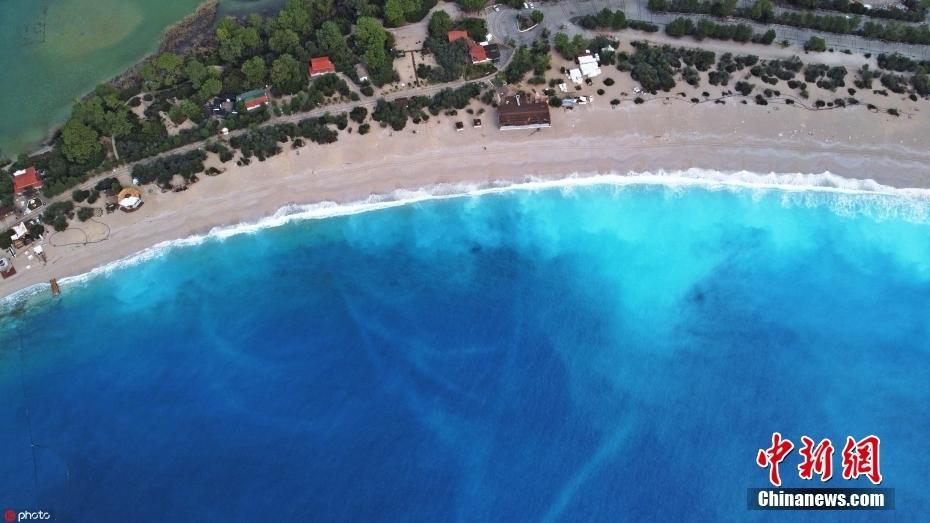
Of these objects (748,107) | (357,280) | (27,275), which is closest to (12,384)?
(27,275)

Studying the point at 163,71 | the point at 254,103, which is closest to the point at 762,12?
the point at 254,103

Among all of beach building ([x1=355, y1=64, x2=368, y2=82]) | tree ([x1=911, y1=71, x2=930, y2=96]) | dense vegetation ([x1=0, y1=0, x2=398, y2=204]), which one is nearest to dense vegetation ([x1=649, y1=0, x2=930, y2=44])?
tree ([x1=911, y1=71, x2=930, y2=96])

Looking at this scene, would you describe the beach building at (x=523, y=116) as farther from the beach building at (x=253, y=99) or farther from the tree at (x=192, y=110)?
the tree at (x=192, y=110)

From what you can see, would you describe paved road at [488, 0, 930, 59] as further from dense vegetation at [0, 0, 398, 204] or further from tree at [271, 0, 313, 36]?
tree at [271, 0, 313, 36]

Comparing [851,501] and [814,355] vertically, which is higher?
[814,355]

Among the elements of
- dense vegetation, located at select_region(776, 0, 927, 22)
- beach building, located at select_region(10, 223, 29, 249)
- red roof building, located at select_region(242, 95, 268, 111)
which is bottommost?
beach building, located at select_region(10, 223, 29, 249)

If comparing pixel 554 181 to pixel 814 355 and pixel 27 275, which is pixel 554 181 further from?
pixel 27 275
